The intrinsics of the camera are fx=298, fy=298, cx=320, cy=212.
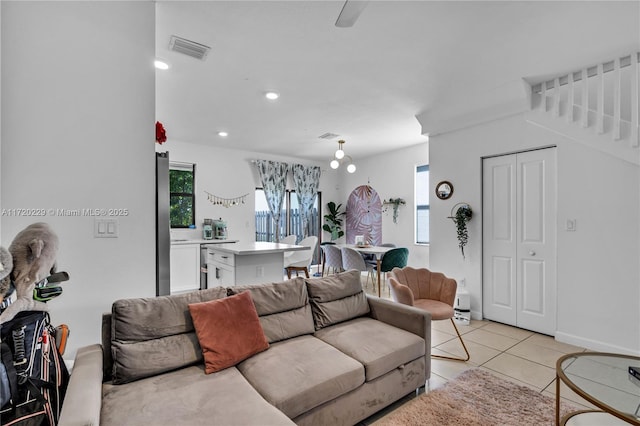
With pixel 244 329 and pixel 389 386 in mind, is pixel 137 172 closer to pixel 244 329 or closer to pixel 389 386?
pixel 244 329

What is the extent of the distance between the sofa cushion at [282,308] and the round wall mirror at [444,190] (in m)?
2.68

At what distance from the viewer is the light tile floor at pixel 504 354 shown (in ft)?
7.72

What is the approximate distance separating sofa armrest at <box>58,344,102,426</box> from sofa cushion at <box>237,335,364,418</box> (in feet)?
2.29

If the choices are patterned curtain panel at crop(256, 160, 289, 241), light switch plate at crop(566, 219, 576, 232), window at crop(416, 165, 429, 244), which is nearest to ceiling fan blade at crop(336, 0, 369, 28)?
light switch plate at crop(566, 219, 576, 232)

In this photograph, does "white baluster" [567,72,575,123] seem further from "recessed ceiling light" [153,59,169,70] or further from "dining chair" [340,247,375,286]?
"recessed ceiling light" [153,59,169,70]

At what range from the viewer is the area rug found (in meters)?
1.88

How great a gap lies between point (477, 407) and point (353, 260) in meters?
3.22

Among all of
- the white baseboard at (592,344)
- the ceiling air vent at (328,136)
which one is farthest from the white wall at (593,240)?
the ceiling air vent at (328,136)

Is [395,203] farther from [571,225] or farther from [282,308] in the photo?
[282,308]

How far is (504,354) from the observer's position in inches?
113

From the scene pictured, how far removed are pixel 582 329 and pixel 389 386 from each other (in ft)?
8.01

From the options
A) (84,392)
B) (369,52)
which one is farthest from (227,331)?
(369,52)

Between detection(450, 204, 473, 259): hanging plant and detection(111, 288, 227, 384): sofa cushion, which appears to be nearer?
detection(111, 288, 227, 384): sofa cushion

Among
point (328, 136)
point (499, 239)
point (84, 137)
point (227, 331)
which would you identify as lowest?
point (227, 331)
